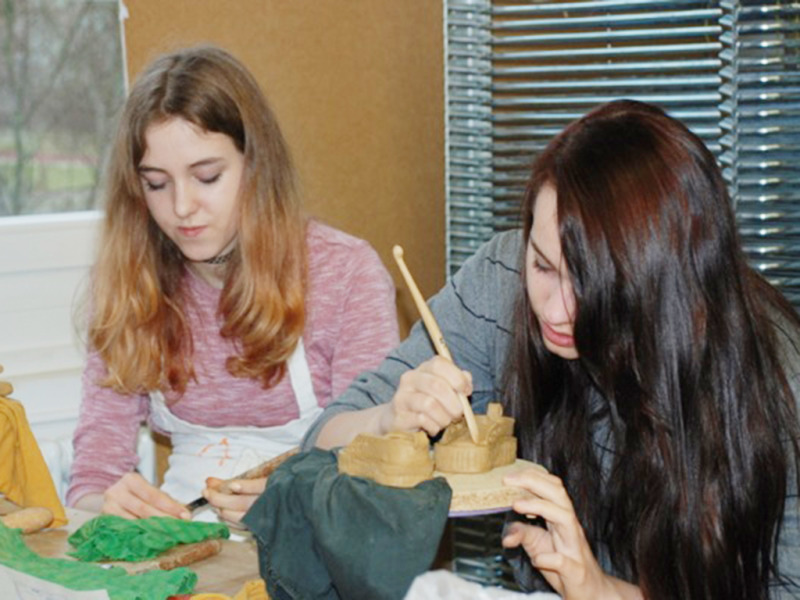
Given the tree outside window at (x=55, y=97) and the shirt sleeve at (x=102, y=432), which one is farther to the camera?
the tree outside window at (x=55, y=97)

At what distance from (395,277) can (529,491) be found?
1.65m

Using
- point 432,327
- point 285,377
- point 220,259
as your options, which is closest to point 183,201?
point 220,259

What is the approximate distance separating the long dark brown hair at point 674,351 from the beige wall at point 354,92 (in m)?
1.20

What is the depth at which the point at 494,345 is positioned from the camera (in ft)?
5.66

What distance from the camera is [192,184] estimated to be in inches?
79.4

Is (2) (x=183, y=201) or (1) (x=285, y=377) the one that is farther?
(1) (x=285, y=377)

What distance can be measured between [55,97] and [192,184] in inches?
30.0

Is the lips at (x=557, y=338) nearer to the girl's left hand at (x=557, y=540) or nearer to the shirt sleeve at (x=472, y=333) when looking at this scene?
the girl's left hand at (x=557, y=540)

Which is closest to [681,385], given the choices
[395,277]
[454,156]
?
[454,156]

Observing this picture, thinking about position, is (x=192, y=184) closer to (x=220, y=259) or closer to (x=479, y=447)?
(x=220, y=259)

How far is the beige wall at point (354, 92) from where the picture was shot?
254 centimetres

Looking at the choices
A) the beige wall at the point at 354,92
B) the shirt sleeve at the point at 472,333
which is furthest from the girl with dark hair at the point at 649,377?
the beige wall at the point at 354,92

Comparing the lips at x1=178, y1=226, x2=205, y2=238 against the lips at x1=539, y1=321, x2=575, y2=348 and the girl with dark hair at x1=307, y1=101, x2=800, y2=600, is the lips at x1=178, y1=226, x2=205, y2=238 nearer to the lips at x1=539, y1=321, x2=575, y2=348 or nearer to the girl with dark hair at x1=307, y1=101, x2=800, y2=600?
the girl with dark hair at x1=307, y1=101, x2=800, y2=600

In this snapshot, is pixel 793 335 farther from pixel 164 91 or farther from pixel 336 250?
pixel 164 91
